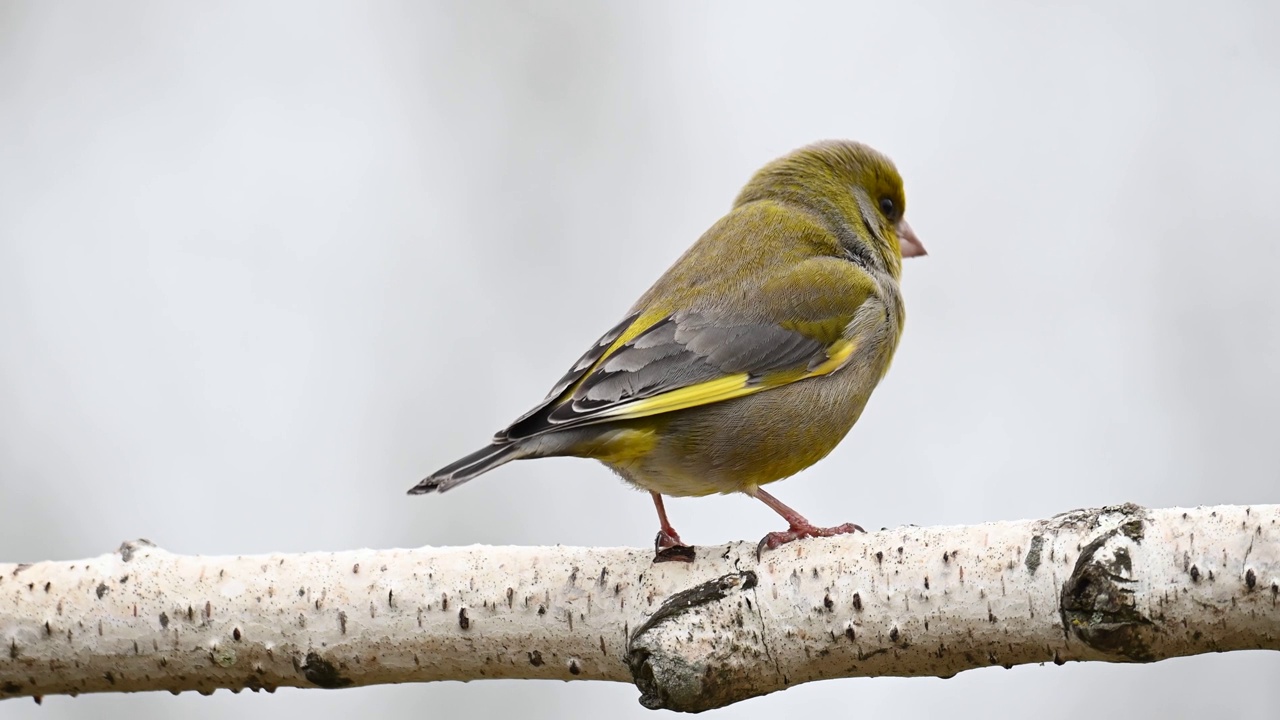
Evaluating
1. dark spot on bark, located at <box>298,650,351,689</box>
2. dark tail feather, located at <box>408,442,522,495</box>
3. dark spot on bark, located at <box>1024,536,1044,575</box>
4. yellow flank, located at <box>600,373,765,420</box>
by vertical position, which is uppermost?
yellow flank, located at <box>600,373,765,420</box>

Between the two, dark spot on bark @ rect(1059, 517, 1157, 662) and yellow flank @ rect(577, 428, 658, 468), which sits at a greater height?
yellow flank @ rect(577, 428, 658, 468)

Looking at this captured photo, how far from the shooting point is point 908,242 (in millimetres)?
5316

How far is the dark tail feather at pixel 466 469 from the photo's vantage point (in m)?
3.16

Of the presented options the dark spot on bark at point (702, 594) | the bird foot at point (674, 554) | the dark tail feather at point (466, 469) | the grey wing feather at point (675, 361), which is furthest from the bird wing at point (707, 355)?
the dark spot on bark at point (702, 594)

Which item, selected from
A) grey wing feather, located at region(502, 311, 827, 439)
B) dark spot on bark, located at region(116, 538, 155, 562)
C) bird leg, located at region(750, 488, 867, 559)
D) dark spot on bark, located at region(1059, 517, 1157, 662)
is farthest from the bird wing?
dark spot on bark, located at region(1059, 517, 1157, 662)

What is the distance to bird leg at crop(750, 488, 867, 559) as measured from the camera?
307 cm

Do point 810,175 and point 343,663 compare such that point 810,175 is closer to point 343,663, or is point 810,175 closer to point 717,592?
point 717,592

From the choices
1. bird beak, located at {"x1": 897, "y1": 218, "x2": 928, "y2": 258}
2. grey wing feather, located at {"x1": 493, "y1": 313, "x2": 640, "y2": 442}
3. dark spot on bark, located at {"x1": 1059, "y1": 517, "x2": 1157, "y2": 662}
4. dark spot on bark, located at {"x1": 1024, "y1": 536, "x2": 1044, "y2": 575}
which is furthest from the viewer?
bird beak, located at {"x1": 897, "y1": 218, "x2": 928, "y2": 258}

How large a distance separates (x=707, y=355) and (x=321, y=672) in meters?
1.63

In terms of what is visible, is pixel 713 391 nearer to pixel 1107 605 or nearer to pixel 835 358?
pixel 835 358

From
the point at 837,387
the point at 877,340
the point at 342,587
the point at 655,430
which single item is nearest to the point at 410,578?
the point at 342,587

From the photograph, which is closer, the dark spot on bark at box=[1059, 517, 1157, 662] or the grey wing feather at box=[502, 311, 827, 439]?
the dark spot on bark at box=[1059, 517, 1157, 662]

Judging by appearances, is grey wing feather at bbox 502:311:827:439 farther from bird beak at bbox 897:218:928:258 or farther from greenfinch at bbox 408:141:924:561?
bird beak at bbox 897:218:928:258

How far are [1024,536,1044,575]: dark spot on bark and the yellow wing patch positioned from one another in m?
1.38
